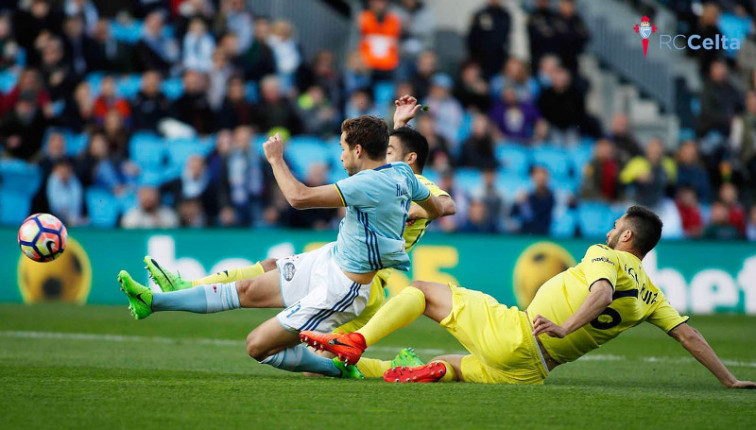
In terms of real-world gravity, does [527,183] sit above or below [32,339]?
above

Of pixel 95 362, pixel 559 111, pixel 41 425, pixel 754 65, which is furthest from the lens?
pixel 754 65

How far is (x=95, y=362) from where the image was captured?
27.2ft

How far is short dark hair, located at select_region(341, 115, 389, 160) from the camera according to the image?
6.79 m

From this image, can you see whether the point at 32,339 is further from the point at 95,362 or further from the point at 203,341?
the point at 95,362

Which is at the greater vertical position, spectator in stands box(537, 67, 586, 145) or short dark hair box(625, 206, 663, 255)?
spectator in stands box(537, 67, 586, 145)

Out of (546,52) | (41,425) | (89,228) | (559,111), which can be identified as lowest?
(41,425)

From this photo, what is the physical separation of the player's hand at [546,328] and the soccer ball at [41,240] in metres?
4.02

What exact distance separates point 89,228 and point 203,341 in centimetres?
449

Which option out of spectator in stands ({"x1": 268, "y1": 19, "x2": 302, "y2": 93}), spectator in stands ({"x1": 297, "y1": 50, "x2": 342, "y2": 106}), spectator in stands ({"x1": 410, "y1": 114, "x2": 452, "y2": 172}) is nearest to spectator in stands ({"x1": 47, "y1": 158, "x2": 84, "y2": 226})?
spectator in stands ({"x1": 268, "y1": 19, "x2": 302, "y2": 93})

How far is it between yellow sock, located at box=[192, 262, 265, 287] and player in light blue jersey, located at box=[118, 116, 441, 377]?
41cm

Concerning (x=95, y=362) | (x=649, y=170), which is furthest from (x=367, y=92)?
(x=95, y=362)

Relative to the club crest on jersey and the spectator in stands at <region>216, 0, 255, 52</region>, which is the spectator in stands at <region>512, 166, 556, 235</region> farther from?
the club crest on jersey

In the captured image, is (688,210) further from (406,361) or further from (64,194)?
(406,361)

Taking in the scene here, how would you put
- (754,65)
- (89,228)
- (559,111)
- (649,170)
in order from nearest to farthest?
1. (89,228)
2. (649,170)
3. (559,111)
4. (754,65)
